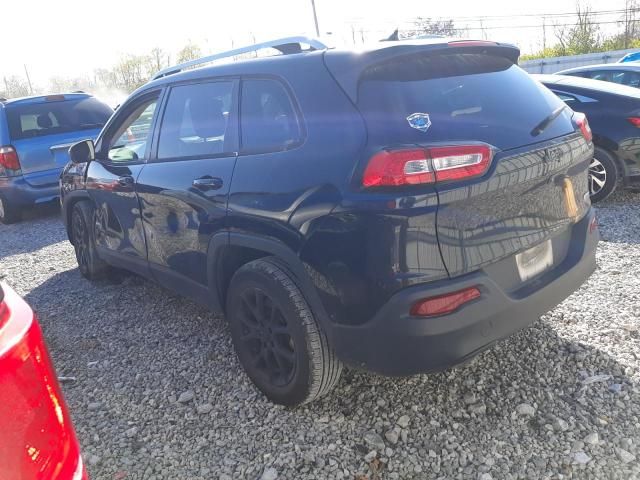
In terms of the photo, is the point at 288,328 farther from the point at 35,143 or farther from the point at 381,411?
the point at 35,143

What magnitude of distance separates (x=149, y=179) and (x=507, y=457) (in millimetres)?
2530

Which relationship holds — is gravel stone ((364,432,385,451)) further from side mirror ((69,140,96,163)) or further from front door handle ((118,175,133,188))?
side mirror ((69,140,96,163))

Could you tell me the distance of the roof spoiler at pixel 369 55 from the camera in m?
2.37

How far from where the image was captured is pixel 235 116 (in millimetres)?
2900

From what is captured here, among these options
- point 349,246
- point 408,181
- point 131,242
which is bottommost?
point 131,242

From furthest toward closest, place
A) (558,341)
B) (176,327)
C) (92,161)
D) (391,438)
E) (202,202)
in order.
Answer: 1. (92,161)
2. (176,327)
3. (558,341)
4. (202,202)
5. (391,438)

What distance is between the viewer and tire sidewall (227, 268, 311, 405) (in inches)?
98.7

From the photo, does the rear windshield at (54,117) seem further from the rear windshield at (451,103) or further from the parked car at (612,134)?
the rear windshield at (451,103)

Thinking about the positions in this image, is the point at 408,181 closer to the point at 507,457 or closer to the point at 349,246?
the point at 349,246

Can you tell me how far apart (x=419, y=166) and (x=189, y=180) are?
1458mm

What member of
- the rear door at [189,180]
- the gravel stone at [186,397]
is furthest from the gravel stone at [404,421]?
the rear door at [189,180]

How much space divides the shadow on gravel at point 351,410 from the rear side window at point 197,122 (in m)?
1.27

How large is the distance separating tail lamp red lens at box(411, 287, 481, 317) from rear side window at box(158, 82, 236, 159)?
1328 mm

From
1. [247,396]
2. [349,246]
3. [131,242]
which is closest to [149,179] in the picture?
[131,242]
